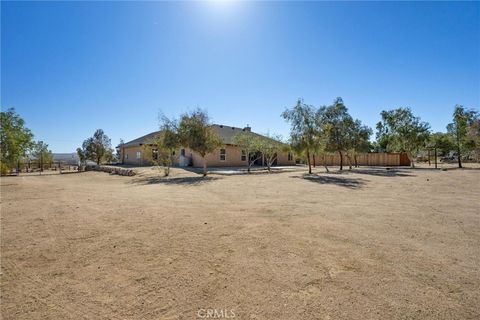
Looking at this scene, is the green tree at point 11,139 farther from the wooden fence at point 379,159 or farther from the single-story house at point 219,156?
the wooden fence at point 379,159

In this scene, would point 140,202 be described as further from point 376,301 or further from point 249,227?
point 376,301

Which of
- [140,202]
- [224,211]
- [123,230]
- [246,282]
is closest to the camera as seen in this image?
[246,282]

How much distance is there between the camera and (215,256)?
4.46 meters

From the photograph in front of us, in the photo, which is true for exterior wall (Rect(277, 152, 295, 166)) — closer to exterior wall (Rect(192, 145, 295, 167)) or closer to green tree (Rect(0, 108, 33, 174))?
exterior wall (Rect(192, 145, 295, 167))

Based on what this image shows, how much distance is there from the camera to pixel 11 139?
1819 cm

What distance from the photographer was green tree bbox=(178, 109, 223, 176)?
21047 millimetres

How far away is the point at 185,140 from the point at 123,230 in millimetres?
15980

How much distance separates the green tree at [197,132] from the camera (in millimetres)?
21047

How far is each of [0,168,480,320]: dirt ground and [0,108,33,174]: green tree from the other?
46.0 ft

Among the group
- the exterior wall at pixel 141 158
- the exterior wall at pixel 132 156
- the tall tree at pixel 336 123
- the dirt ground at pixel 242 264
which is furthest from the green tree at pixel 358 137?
the exterior wall at pixel 132 156

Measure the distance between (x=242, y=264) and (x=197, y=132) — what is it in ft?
57.8

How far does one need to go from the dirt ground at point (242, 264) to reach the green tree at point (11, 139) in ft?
46.0

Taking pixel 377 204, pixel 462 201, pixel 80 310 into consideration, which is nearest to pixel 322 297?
pixel 80 310

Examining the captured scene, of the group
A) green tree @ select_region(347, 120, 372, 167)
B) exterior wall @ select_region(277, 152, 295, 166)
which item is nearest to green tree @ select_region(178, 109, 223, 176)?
green tree @ select_region(347, 120, 372, 167)
